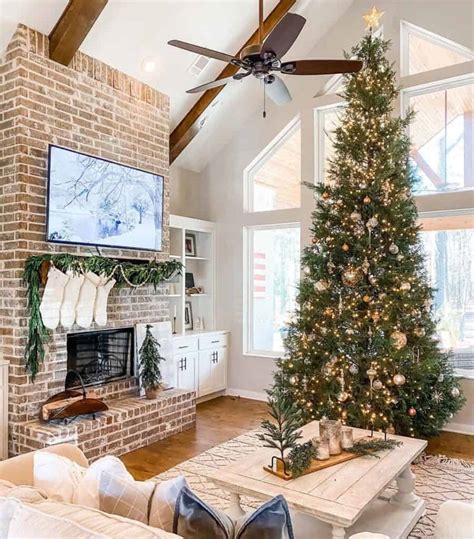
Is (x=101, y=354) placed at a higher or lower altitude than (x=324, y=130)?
lower

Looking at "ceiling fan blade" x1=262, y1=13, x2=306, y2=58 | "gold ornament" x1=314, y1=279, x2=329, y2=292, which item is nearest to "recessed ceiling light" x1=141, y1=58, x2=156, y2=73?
"ceiling fan blade" x1=262, y1=13, x2=306, y2=58

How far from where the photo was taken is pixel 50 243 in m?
3.85

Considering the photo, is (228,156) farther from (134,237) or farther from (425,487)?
(425,487)

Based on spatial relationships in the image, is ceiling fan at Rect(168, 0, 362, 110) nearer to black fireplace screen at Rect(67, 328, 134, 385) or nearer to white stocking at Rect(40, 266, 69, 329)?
white stocking at Rect(40, 266, 69, 329)

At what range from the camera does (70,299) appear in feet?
12.6

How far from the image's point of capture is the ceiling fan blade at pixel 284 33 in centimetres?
263

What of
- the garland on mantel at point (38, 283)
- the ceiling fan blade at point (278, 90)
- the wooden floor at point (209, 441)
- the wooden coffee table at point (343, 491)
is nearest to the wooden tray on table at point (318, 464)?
the wooden coffee table at point (343, 491)

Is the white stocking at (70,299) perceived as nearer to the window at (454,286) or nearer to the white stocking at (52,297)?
the white stocking at (52,297)

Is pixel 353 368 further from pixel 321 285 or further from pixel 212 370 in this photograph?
pixel 212 370

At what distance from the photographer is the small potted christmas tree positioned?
4406 millimetres

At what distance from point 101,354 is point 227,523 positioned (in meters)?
3.43

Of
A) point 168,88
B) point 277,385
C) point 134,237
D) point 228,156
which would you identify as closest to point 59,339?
point 134,237

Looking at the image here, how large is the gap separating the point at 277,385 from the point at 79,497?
2854 millimetres

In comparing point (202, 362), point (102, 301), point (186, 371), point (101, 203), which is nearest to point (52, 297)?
point (102, 301)
